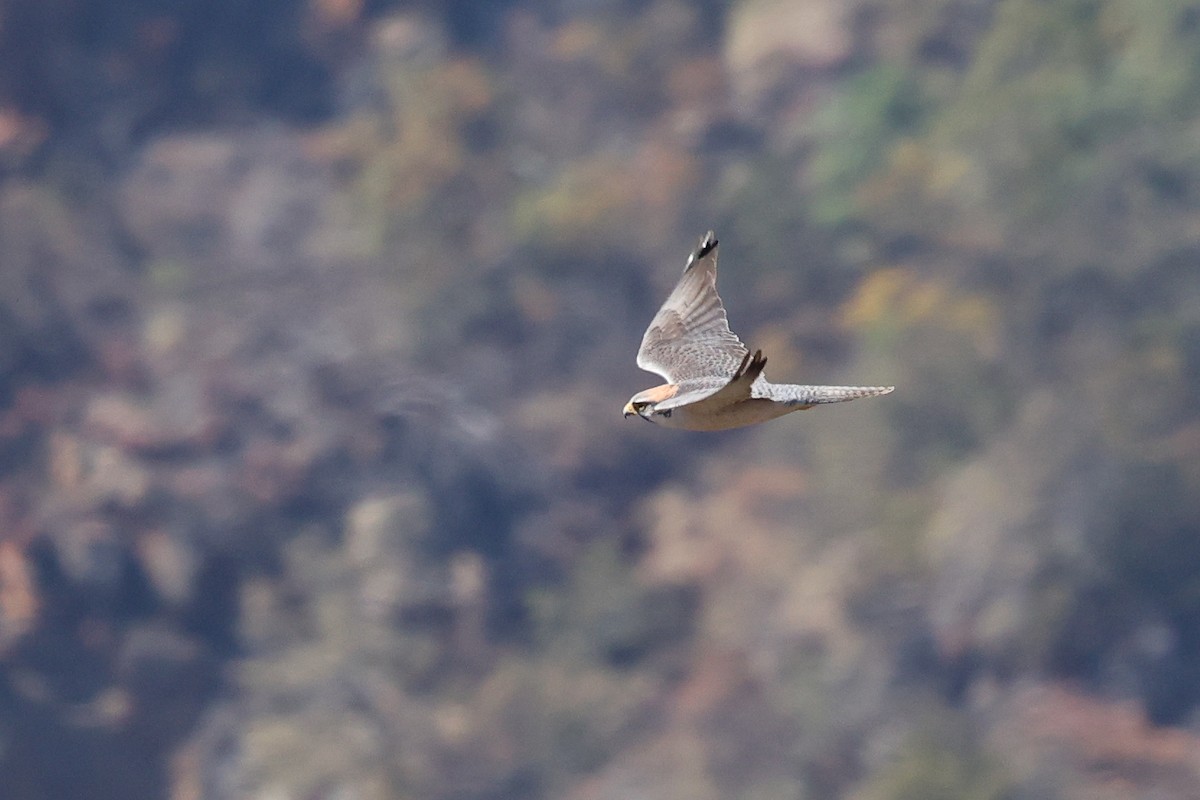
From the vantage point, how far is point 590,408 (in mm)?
42594

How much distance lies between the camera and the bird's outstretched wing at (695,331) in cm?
1180

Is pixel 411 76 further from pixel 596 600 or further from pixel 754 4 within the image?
pixel 596 600

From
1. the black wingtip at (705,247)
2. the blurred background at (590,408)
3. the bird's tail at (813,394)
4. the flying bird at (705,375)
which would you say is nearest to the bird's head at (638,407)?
the flying bird at (705,375)

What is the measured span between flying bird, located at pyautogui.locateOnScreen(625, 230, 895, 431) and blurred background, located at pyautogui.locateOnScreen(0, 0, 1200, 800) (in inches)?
781

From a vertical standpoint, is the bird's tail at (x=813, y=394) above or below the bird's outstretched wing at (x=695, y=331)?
below

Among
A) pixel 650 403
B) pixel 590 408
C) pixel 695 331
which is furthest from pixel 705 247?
pixel 590 408

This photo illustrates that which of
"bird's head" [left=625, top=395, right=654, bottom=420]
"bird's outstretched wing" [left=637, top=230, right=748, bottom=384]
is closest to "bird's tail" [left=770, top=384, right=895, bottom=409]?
"bird's head" [left=625, top=395, right=654, bottom=420]

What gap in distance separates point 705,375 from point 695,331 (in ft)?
2.67

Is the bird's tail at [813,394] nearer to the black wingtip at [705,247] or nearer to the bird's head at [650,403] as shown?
the bird's head at [650,403]

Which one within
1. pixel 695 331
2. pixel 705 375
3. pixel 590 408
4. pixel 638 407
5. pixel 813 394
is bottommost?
pixel 813 394

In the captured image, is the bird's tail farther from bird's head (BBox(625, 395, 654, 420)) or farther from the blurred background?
the blurred background

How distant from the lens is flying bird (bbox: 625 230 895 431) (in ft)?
32.6

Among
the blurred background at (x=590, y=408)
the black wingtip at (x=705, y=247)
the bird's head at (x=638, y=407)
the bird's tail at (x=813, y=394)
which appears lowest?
the bird's tail at (x=813, y=394)

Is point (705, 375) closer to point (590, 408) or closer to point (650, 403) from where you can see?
point (650, 403)
